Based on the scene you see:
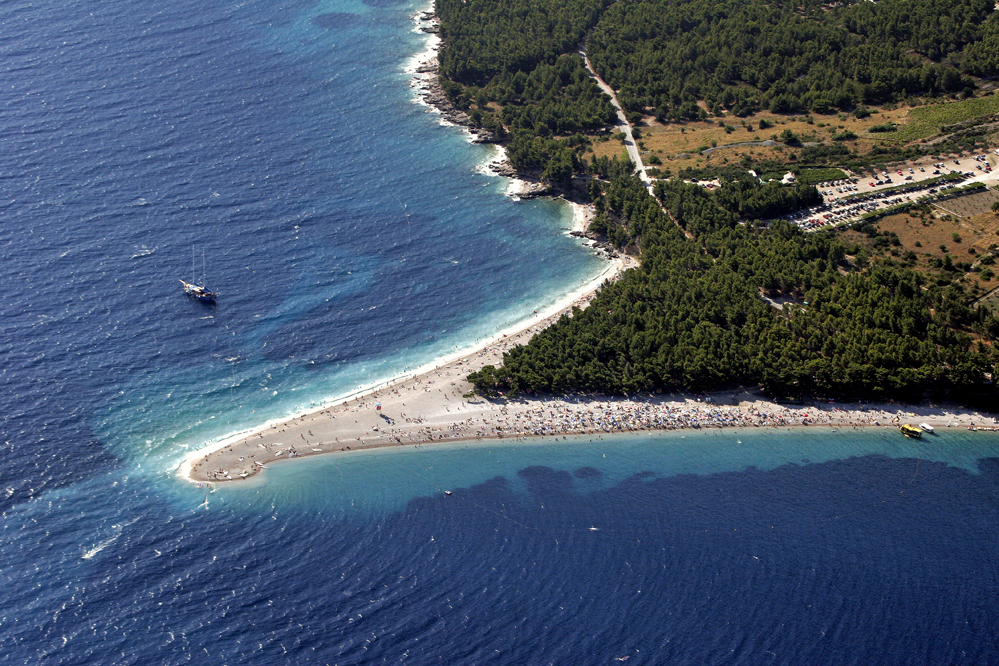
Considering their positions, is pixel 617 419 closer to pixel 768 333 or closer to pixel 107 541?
pixel 768 333

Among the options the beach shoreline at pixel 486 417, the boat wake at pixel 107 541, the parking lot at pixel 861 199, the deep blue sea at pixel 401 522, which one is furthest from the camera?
the parking lot at pixel 861 199

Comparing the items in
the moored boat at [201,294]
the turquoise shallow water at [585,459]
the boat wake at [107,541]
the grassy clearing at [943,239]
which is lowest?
the boat wake at [107,541]

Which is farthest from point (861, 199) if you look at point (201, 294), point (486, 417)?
point (201, 294)

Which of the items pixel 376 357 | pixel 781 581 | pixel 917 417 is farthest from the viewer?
pixel 376 357

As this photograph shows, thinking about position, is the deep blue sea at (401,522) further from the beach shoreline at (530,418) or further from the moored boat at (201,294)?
the beach shoreline at (530,418)

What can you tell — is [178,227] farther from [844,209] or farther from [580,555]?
[844,209]

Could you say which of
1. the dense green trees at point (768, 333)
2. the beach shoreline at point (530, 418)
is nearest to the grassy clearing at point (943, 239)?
the dense green trees at point (768, 333)

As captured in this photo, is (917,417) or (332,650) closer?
(332,650)

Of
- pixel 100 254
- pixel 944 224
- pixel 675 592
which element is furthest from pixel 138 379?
pixel 944 224

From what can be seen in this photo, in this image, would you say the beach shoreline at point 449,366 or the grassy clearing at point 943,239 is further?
the grassy clearing at point 943,239
